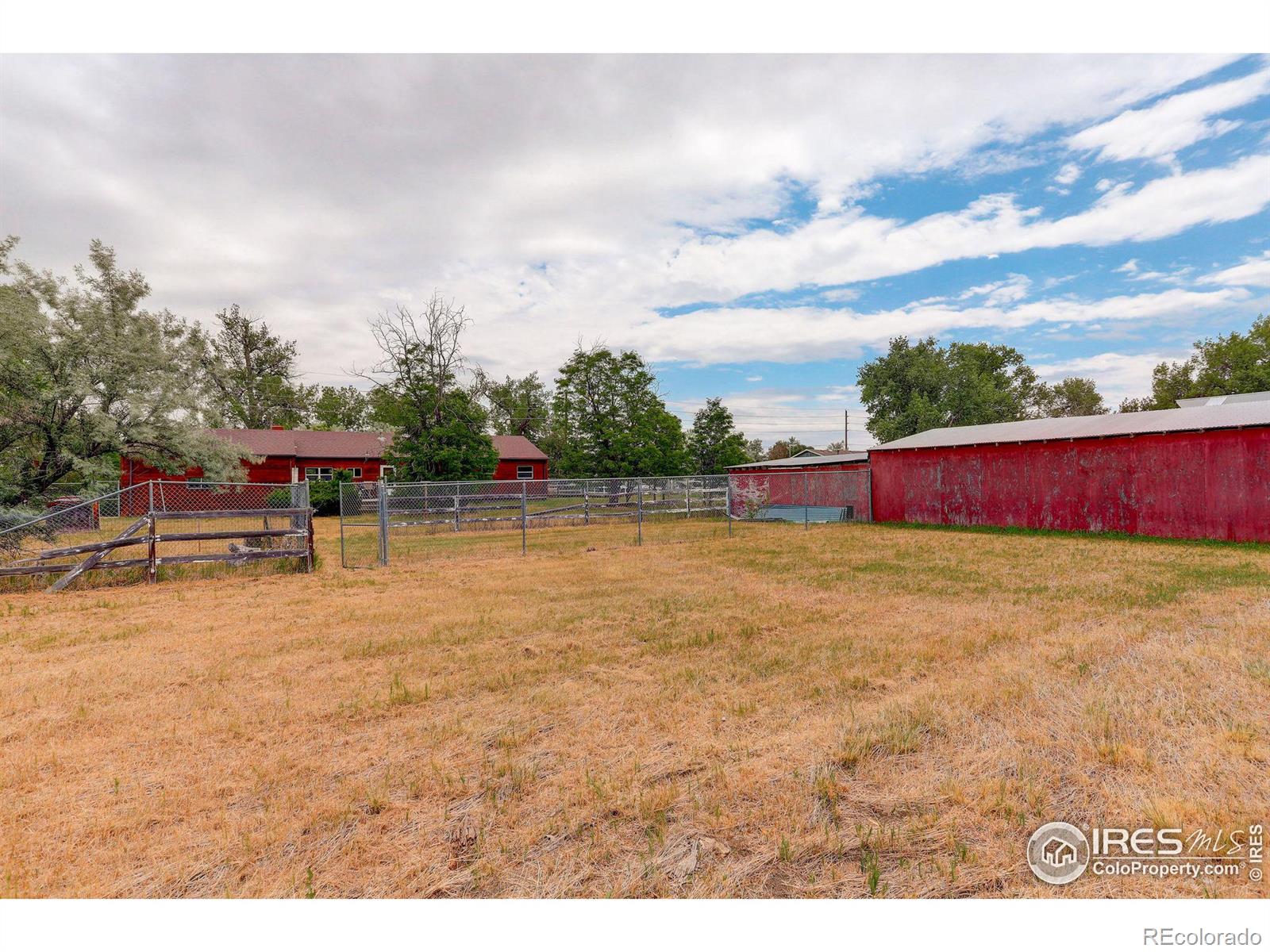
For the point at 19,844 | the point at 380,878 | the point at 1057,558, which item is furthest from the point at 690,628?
the point at 1057,558

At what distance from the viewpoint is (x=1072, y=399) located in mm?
71125

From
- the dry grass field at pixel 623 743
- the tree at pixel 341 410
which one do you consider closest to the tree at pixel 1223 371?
the dry grass field at pixel 623 743

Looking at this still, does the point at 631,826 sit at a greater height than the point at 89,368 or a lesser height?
lesser

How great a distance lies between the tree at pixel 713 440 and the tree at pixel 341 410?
109 ft

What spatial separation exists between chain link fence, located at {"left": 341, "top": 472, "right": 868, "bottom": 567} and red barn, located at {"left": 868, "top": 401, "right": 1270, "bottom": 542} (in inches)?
100.0

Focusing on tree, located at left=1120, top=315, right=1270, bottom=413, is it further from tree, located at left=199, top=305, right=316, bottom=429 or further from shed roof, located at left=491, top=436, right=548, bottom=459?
tree, located at left=199, top=305, right=316, bottom=429

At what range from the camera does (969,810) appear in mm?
3184

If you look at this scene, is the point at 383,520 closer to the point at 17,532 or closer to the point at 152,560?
the point at 152,560

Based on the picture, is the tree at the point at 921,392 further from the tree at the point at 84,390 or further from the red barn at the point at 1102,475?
the tree at the point at 84,390

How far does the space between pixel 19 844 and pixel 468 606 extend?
18.3 feet

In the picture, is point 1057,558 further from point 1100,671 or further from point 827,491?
point 827,491

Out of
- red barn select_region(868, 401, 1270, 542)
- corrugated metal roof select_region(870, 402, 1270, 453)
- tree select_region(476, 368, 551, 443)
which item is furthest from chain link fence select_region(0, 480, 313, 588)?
tree select_region(476, 368, 551, 443)

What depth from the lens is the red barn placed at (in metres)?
14.5

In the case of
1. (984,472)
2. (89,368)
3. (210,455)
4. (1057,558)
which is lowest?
(1057,558)
